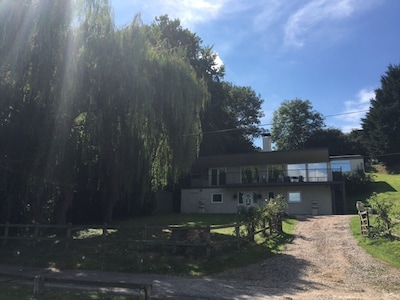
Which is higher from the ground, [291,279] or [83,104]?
[83,104]

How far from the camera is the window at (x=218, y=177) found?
3512 centimetres

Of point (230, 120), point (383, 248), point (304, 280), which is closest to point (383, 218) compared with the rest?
point (383, 248)

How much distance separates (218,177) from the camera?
35.3m

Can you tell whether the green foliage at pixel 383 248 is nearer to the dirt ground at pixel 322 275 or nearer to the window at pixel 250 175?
the dirt ground at pixel 322 275

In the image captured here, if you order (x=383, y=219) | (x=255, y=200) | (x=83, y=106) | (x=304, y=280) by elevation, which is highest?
(x=83, y=106)

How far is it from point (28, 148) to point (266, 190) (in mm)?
22945

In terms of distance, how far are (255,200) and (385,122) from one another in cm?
2503

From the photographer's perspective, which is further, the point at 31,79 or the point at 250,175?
the point at 250,175

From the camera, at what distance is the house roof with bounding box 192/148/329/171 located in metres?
32.5

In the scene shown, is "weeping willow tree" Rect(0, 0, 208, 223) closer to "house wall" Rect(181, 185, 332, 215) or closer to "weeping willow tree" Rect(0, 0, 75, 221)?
"weeping willow tree" Rect(0, 0, 75, 221)

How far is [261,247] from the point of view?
14586 mm

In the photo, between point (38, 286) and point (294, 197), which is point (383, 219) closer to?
point (38, 286)

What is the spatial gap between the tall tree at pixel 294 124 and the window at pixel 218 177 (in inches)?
1188

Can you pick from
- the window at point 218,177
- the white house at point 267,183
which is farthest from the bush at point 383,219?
the window at point 218,177
